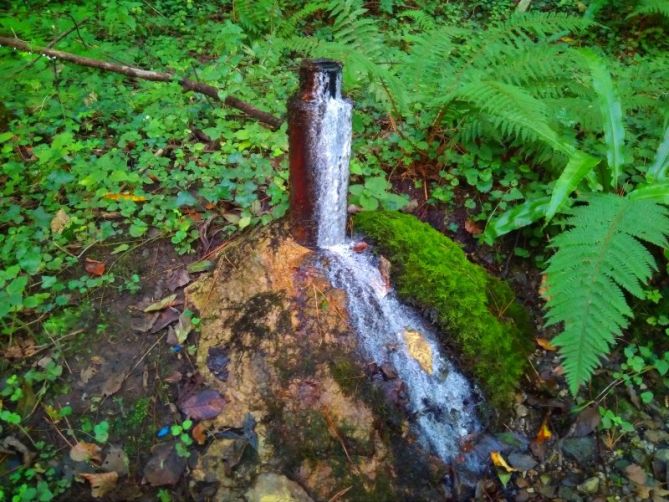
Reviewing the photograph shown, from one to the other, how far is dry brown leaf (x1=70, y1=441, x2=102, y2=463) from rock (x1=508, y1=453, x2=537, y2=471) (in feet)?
6.20

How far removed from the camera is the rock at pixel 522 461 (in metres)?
2.22

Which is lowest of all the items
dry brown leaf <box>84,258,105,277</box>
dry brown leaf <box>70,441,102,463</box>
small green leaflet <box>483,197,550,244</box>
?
dry brown leaf <box>70,441,102,463</box>

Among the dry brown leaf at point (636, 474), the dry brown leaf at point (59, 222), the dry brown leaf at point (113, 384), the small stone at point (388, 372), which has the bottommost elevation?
the dry brown leaf at point (636, 474)

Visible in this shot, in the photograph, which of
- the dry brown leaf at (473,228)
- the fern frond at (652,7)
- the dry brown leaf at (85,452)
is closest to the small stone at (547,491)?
the dry brown leaf at (473,228)

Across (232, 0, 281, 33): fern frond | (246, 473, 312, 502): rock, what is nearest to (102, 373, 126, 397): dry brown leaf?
(246, 473, 312, 502): rock

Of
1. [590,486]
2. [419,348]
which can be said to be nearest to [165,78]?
[419,348]

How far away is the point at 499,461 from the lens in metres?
2.23

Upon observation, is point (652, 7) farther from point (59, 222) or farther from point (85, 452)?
point (85, 452)

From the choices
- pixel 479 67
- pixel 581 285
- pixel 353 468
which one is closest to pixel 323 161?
pixel 581 285

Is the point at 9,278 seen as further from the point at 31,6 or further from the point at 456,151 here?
the point at 31,6

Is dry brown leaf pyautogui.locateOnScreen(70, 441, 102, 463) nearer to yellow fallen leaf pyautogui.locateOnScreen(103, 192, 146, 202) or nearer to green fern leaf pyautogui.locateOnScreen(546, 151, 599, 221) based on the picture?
yellow fallen leaf pyautogui.locateOnScreen(103, 192, 146, 202)

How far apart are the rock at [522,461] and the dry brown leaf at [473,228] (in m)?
1.26

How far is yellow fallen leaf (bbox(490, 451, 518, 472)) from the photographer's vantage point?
221 centimetres

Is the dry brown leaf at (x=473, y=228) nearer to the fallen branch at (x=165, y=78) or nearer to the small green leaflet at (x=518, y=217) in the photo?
the small green leaflet at (x=518, y=217)
